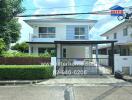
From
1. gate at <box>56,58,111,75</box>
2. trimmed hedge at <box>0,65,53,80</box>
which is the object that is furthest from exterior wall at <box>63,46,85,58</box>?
trimmed hedge at <box>0,65,53,80</box>

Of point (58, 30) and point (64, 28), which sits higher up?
point (64, 28)

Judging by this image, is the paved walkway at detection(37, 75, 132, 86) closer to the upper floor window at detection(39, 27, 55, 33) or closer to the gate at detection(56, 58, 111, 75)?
the gate at detection(56, 58, 111, 75)

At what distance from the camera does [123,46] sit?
3600cm

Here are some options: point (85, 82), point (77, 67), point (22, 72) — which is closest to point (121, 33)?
point (77, 67)

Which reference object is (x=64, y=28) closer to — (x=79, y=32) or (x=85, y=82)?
(x=79, y=32)

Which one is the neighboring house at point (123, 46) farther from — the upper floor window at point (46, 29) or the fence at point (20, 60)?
the upper floor window at point (46, 29)

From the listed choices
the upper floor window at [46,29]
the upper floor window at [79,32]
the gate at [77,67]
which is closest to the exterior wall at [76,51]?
the upper floor window at [79,32]

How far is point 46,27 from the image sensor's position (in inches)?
1374

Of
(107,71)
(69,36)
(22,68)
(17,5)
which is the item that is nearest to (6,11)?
(17,5)

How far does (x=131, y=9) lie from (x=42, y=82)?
925 centimetres

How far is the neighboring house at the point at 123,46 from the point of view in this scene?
76.1 feet

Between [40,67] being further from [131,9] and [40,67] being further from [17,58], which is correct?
[131,9]

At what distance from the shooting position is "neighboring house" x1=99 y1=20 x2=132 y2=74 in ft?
Result: 76.1

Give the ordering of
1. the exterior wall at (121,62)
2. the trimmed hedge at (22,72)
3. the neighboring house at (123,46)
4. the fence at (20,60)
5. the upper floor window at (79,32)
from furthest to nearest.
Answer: the upper floor window at (79,32) → the fence at (20,60) → the neighboring house at (123,46) → the exterior wall at (121,62) → the trimmed hedge at (22,72)
